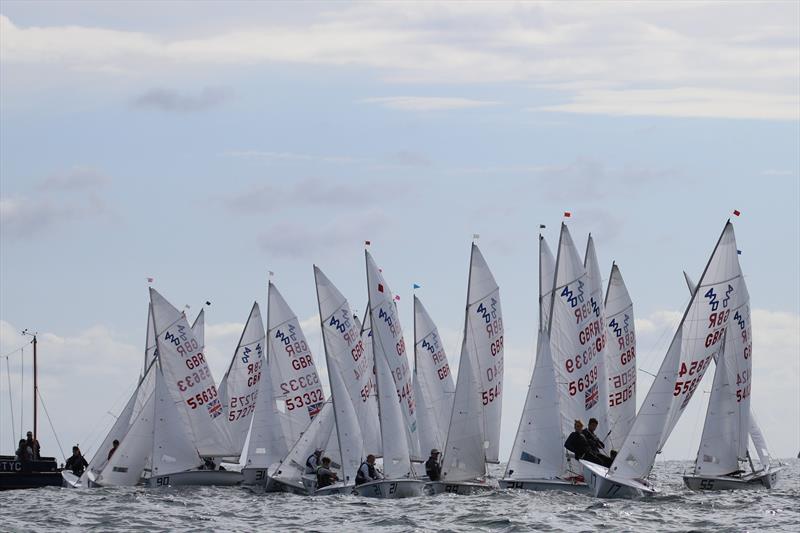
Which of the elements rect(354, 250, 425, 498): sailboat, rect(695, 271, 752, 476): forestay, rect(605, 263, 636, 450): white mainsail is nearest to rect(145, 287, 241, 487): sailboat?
rect(354, 250, 425, 498): sailboat

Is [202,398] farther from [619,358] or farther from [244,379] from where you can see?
[619,358]

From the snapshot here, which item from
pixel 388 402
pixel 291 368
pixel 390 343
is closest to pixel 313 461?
pixel 390 343

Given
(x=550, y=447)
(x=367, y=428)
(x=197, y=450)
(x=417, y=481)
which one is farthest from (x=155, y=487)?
(x=550, y=447)

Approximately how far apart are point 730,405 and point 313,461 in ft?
41.8

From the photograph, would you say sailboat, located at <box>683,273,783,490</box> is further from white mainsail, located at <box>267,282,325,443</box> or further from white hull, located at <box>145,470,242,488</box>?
white hull, located at <box>145,470,242,488</box>

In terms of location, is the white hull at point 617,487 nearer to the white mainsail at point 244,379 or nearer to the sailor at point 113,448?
the sailor at point 113,448

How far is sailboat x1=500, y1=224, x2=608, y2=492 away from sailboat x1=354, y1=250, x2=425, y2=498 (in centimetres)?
A: 289

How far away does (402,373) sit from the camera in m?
51.7

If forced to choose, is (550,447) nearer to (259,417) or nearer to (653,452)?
(653,452)

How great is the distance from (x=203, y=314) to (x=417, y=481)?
76.9 ft

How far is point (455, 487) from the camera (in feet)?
153

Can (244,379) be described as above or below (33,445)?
above

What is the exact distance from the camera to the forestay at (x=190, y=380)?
55.6 m

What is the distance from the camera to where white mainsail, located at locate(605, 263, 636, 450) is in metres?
54.5
